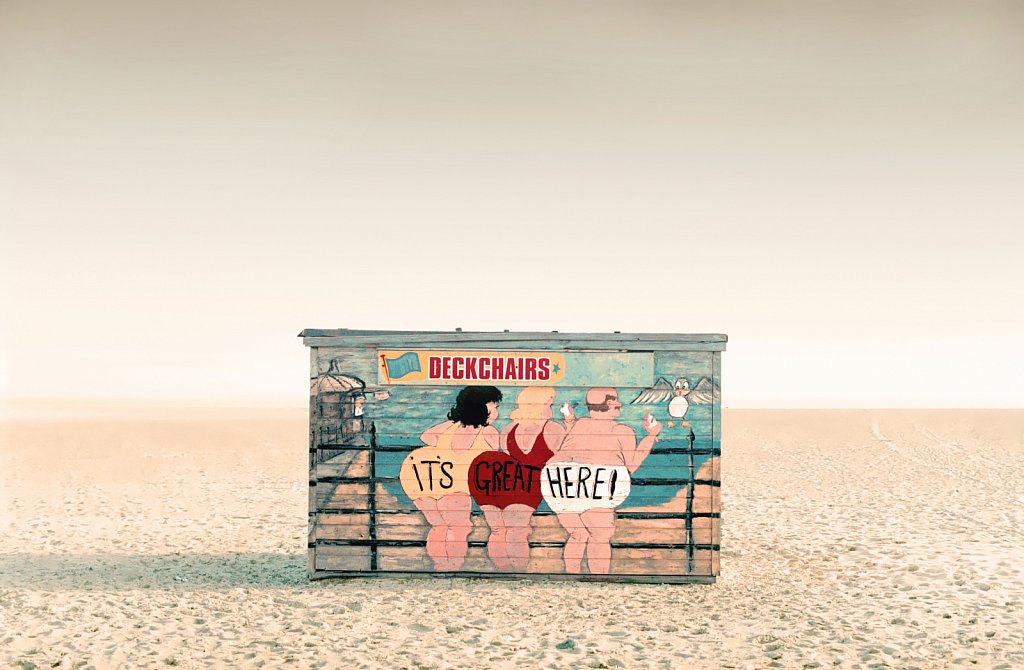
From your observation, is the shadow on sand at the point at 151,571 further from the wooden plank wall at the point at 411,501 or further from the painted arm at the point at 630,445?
the painted arm at the point at 630,445

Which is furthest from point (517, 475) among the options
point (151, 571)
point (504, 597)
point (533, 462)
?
point (151, 571)

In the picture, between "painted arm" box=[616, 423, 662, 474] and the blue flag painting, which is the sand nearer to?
"painted arm" box=[616, 423, 662, 474]

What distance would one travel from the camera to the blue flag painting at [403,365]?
36.7 ft

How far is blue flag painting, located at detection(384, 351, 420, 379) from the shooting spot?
11.2 meters

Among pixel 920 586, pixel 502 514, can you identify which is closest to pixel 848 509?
pixel 920 586

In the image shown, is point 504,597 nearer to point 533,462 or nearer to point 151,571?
point 533,462

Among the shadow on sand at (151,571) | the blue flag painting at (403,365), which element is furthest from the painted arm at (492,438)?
the shadow on sand at (151,571)

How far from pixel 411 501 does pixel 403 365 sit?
1.83m

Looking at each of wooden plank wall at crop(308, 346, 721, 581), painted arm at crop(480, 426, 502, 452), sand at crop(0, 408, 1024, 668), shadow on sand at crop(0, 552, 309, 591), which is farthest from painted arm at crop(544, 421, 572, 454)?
shadow on sand at crop(0, 552, 309, 591)

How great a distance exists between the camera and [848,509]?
18.7 meters

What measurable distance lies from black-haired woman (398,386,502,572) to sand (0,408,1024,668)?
1.75ft

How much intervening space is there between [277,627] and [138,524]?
8.71m

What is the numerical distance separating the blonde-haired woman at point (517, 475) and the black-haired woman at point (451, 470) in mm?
183

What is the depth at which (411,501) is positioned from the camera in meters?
11.1
